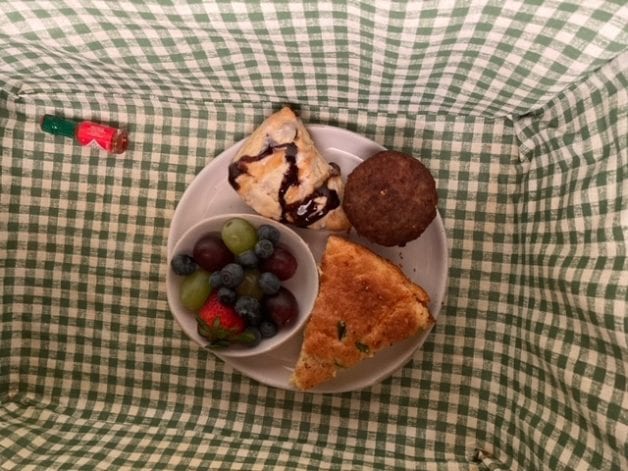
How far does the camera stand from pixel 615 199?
3.99ft

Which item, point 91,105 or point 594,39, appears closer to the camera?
point 594,39

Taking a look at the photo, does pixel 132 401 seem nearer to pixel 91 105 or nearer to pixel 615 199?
pixel 91 105

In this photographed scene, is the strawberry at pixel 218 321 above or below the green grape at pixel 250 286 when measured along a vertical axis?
below

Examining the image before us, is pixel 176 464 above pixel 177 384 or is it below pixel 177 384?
below

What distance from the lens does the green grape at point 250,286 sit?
144cm

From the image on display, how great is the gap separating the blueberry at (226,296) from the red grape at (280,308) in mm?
81

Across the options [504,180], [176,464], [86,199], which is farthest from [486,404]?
[86,199]

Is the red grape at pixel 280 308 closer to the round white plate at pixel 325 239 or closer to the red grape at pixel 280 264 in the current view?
the red grape at pixel 280 264

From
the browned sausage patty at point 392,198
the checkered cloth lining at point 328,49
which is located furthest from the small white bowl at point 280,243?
the checkered cloth lining at point 328,49

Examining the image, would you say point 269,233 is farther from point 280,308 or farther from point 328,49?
point 328,49

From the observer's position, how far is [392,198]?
1.38 metres

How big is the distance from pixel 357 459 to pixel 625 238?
0.80m

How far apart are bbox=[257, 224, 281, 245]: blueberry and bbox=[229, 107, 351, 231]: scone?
0.12 feet

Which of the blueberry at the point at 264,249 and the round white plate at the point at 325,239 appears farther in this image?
the round white plate at the point at 325,239
